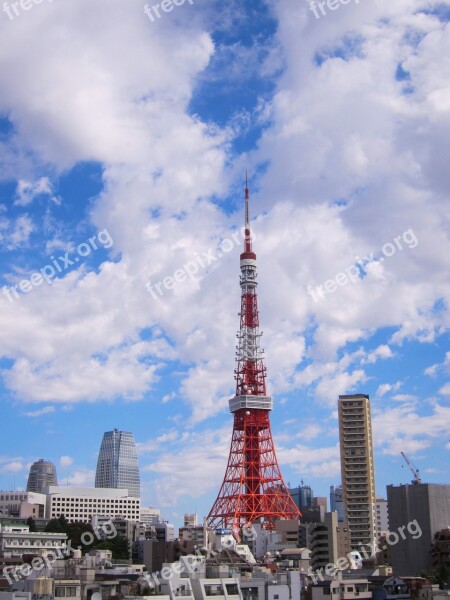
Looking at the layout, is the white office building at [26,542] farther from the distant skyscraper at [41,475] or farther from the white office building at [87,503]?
the distant skyscraper at [41,475]

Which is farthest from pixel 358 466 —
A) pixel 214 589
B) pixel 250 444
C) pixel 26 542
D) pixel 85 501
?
pixel 214 589

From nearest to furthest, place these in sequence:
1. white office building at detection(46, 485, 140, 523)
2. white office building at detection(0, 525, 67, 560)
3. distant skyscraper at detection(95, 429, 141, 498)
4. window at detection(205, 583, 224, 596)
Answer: window at detection(205, 583, 224, 596) < white office building at detection(0, 525, 67, 560) < white office building at detection(46, 485, 140, 523) < distant skyscraper at detection(95, 429, 141, 498)

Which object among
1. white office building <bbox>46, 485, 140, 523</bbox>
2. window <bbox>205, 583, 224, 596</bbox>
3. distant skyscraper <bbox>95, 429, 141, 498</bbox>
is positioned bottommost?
window <bbox>205, 583, 224, 596</bbox>

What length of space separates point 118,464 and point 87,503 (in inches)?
2597

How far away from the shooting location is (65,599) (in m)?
31.5

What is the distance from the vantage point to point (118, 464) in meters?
182

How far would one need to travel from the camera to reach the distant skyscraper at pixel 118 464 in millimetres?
181250

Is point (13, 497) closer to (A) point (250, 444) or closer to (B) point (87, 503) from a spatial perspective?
(B) point (87, 503)

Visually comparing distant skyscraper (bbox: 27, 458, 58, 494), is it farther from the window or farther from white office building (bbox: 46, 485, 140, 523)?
the window

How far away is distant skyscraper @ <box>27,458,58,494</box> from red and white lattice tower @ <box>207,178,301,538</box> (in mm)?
77326

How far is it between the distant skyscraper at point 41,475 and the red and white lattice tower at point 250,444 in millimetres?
77326

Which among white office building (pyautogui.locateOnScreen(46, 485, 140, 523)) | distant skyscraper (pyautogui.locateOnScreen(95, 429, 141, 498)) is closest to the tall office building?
white office building (pyautogui.locateOnScreen(46, 485, 140, 523))

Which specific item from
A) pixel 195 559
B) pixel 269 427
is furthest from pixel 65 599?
pixel 269 427

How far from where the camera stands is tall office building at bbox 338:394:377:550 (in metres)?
88.9
